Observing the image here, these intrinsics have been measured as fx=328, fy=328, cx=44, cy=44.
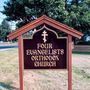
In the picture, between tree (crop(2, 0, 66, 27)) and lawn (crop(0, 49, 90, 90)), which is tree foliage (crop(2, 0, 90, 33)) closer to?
tree (crop(2, 0, 66, 27))

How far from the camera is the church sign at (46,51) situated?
8.77m

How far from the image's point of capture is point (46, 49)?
8.76m

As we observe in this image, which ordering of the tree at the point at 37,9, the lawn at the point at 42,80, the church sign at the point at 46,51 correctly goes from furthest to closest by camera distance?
the tree at the point at 37,9 → the lawn at the point at 42,80 → the church sign at the point at 46,51

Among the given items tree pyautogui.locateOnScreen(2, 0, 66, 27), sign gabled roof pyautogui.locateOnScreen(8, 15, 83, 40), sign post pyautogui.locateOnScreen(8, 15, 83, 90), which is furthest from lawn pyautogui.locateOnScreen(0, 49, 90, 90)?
tree pyautogui.locateOnScreen(2, 0, 66, 27)

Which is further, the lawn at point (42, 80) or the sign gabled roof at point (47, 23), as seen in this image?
the lawn at point (42, 80)

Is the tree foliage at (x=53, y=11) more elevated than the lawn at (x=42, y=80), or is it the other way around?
the tree foliage at (x=53, y=11)

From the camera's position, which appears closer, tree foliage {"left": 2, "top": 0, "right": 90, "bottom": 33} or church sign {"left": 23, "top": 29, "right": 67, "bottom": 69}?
church sign {"left": 23, "top": 29, "right": 67, "bottom": 69}

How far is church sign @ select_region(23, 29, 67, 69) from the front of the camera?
8766 mm

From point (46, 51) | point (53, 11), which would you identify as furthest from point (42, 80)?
point (53, 11)

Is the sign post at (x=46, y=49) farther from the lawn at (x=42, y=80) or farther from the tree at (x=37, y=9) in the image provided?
the tree at (x=37, y=9)

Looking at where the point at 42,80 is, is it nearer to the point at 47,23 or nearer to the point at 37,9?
the point at 47,23

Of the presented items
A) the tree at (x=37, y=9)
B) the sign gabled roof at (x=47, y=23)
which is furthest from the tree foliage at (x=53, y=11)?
the sign gabled roof at (x=47, y=23)

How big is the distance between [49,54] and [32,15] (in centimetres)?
2920

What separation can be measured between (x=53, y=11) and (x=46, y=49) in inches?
1117
